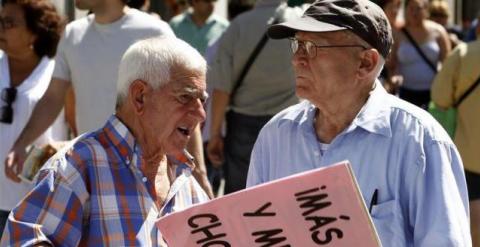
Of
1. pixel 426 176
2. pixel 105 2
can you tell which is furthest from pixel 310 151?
pixel 105 2

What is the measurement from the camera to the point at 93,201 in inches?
130

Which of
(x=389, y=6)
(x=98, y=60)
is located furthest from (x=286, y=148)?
(x=389, y=6)

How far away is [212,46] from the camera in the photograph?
7.80 metres

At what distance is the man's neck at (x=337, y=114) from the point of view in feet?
11.0

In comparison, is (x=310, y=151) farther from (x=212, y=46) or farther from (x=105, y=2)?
(x=212, y=46)

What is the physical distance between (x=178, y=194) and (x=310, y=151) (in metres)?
0.45

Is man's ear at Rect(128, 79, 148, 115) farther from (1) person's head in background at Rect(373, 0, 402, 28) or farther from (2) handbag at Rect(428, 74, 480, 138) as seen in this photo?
(1) person's head in background at Rect(373, 0, 402, 28)

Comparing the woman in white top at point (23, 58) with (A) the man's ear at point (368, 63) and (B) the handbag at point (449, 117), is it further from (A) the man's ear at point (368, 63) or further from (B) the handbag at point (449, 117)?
(A) the man's ear at point (368, 63)

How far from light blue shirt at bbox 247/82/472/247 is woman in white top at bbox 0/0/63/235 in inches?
111

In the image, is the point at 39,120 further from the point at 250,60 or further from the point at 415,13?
the point at 415,13

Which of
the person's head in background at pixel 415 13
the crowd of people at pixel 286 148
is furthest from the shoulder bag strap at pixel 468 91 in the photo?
the person's head in background at pixel 415 13

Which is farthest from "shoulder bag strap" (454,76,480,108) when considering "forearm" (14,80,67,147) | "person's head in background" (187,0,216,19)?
"person's head in background" (187,0,216,19)

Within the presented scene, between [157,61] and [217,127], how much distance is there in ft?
12.6

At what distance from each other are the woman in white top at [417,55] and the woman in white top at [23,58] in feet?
15.6
